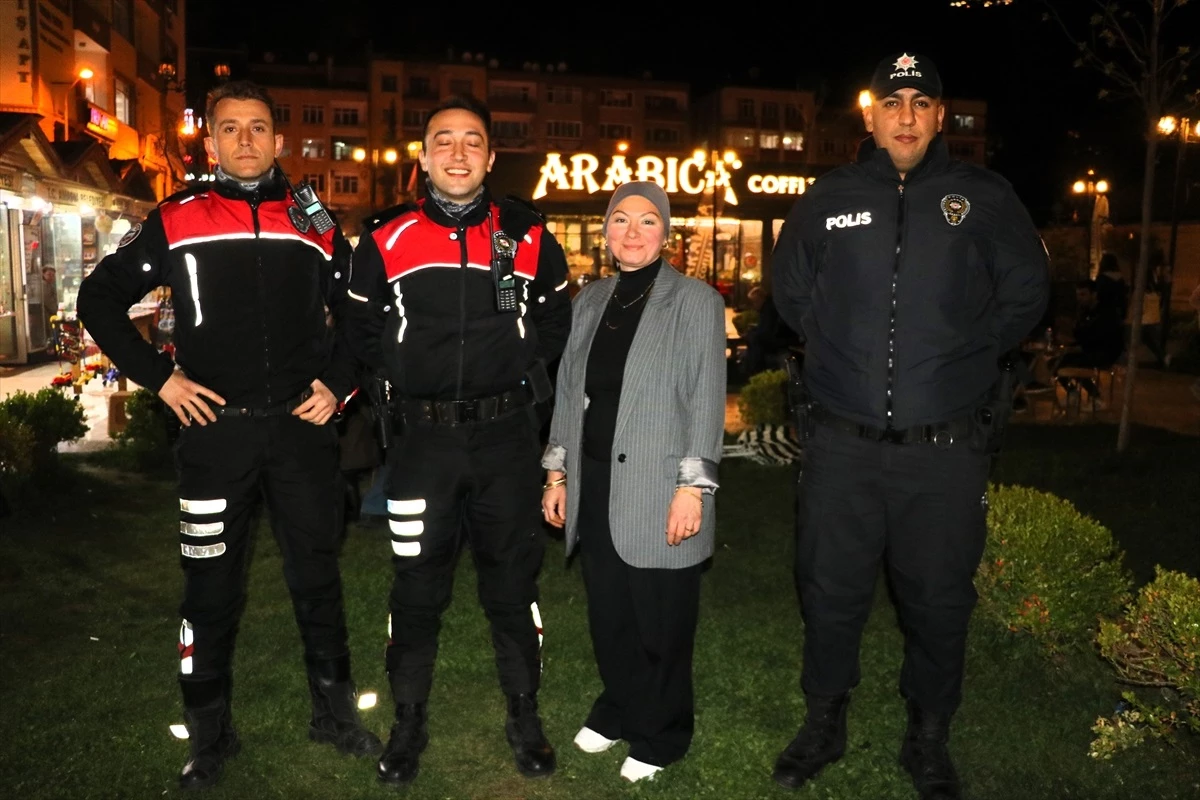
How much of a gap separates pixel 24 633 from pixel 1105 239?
21.7 metres

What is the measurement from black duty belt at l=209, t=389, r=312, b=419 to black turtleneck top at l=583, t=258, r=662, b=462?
1031mm

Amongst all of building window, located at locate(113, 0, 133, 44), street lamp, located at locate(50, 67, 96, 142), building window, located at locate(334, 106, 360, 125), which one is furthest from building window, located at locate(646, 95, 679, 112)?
street lamp, located at locate(50, 67, 96, 142)

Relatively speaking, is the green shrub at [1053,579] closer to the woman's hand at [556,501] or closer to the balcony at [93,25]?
the woman's hand at [556,501]

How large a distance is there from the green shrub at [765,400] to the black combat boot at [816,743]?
5.90m

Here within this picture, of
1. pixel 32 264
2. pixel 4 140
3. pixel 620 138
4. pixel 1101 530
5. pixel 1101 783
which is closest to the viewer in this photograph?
pixel 1101 783

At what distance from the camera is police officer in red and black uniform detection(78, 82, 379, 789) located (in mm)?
3504

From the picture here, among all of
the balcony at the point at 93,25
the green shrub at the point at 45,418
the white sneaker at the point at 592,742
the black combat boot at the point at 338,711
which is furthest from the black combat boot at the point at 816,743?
the balcony at the point at 93,25

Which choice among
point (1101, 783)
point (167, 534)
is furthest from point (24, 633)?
point (1101, 783)

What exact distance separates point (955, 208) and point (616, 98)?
70934mm

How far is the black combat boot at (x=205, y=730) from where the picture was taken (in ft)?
11.9

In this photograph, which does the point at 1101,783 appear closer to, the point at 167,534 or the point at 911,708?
the point at 911,708

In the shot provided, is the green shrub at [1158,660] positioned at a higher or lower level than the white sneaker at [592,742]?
higher

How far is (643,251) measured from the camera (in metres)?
3.58

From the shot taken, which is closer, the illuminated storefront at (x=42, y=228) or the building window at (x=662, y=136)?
the illuminated storefront at (x=42, y=228)
